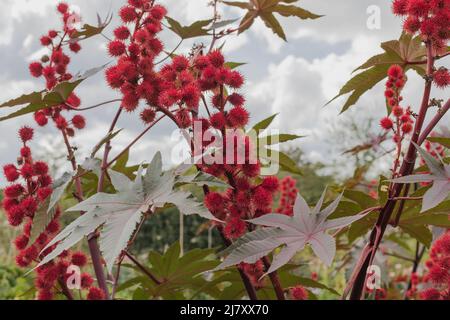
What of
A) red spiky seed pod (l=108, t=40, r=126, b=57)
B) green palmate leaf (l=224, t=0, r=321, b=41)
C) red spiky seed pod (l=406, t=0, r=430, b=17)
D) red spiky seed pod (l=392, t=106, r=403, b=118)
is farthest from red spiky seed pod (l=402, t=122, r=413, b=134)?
red spiky seed pod (l=108, t=40, r=126, b=57)

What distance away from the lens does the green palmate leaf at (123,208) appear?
0.85 metres

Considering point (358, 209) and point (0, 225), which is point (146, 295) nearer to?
point (358, 209)

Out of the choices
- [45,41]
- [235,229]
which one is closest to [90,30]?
[45,41]

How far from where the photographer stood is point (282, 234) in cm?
95

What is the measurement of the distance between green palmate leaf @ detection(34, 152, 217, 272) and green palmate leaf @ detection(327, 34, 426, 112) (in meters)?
0.46

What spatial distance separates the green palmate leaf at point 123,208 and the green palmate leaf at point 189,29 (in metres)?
0.44

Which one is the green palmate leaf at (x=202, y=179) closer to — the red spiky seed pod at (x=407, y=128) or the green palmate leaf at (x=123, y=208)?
the green palmate leaf at (x=123, y=208)

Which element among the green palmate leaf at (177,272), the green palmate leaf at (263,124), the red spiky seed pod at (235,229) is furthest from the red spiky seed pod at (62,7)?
the red spiky seed pod at (235,229)

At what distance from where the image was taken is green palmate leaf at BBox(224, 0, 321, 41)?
1514mm

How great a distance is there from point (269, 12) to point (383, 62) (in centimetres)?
43

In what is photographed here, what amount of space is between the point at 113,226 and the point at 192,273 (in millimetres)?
713

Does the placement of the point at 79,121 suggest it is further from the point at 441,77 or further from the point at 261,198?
the point at 441,77

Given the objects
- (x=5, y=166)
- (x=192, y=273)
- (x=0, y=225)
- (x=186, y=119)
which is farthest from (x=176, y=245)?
(x=0, y=225)

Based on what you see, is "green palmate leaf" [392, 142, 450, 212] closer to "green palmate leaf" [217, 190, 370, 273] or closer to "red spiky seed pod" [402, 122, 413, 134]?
"green palmate leaf" [217, 190, 370, 273]
